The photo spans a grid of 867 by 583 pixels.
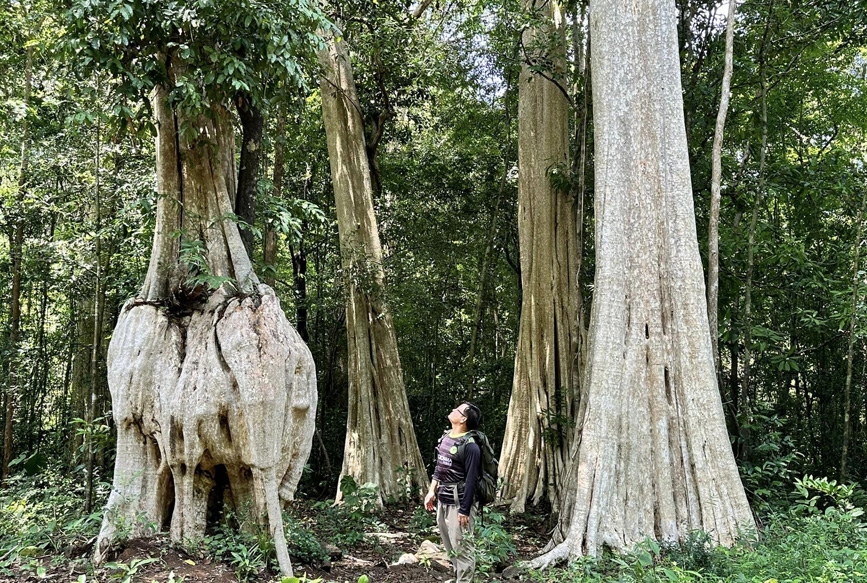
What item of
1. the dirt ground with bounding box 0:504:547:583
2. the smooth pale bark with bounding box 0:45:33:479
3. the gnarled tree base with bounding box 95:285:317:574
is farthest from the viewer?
the smooth pale bark with bounding box 0:45:33:479

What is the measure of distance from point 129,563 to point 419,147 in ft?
30.2

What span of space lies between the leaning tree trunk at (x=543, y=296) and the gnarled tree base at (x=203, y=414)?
165 inches

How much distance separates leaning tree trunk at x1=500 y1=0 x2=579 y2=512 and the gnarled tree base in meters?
4.19

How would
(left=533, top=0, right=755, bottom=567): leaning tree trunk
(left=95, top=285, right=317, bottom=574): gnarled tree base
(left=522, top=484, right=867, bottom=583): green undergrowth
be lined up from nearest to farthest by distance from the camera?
(left=522, top=484, right=867, bottom=583): green undergrowth, (left=95, top=285, right=317, bottom=574): gnarled tree base, (left=533, top=0, right=755, bottom=567): leaning tree trunk

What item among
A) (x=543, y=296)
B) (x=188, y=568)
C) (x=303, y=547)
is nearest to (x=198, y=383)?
(x=188, y=568)

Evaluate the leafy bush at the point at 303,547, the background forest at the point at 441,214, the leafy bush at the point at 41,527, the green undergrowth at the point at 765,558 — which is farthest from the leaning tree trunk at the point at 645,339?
the leafy bush at the point at 41,527

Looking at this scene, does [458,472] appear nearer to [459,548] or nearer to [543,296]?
[459,548]

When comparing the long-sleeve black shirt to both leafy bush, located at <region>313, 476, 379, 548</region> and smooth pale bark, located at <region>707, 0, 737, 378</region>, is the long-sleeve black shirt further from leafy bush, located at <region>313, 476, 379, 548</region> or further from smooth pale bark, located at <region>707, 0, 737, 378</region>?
smooth pale bark, located at <region>707, 0, 737, 378</region>

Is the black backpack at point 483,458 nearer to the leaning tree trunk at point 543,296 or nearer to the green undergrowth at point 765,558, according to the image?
the green undergrowth at point 765,558

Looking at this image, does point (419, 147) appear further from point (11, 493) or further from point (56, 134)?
point (11, 493)

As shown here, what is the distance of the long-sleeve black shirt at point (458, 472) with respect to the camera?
5.05 m

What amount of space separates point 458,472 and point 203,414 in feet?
6.75

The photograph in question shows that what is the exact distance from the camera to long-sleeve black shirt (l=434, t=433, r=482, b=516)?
5055 millimetres

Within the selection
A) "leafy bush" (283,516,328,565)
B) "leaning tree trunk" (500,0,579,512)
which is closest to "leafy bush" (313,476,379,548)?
"leafy bush" (283,516,328,565)
